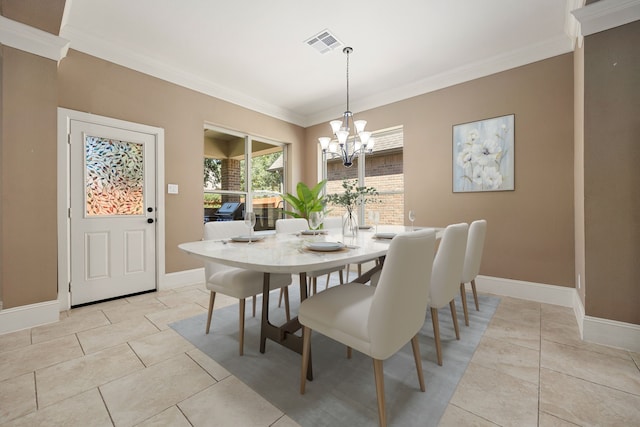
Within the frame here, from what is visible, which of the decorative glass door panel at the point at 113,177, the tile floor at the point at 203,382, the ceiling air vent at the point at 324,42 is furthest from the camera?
the decorative glass door panel at the point at 113,177

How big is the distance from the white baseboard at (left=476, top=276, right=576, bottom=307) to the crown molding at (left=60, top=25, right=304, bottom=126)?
4.01 m

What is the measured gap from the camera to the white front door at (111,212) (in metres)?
2.77

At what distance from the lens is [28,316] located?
228 cm

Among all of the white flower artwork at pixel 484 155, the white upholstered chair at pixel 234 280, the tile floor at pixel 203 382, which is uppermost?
the white flower artwork at pixel 484 155

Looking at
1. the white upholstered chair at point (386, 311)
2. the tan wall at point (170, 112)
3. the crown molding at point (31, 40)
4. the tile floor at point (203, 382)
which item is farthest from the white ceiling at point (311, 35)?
the tile floor at point (203, 382)

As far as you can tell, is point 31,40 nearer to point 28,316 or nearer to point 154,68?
point 154,68

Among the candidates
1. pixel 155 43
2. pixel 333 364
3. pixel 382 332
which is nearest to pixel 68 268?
pixel 155 43

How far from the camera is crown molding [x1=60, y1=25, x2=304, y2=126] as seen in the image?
2729mm

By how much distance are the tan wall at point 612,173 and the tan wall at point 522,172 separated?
85cm

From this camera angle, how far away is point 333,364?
1.72 meters

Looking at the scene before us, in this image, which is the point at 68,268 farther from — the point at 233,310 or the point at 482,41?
the point at 482,41

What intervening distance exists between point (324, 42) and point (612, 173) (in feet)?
8.90

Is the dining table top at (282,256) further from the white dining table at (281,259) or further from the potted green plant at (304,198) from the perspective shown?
the potted green plant at (304,198)

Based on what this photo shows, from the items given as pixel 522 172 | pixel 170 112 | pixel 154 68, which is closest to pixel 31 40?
pixel 154 68
